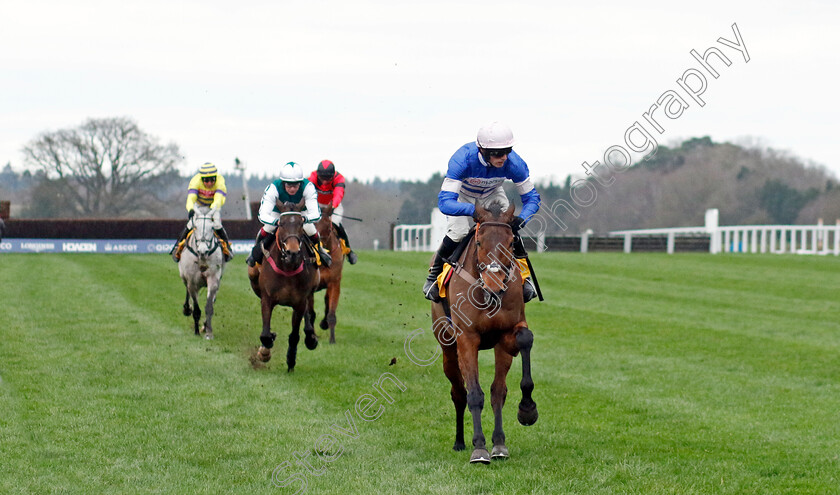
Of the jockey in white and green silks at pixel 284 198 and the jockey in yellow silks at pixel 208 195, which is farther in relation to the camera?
the jockey in yellow silks at pixel 208 195

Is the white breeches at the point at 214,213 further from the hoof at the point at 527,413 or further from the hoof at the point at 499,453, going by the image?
the hoof at the point at 527,413

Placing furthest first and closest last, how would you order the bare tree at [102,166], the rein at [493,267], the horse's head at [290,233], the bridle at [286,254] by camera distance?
the bare tree at [102,166] < the bridle at [286,254] < the horse's head at [290,233] < the rein at [493,267]

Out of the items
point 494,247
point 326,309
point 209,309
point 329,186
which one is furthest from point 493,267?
point 209,309

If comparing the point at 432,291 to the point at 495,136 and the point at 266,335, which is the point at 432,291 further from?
the point at 266,335

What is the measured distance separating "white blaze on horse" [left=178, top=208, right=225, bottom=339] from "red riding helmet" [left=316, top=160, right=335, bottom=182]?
1.92m

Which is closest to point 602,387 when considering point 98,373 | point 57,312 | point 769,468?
point 769,468

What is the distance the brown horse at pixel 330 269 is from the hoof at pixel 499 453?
24.2 ft

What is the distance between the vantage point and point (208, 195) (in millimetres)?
16016

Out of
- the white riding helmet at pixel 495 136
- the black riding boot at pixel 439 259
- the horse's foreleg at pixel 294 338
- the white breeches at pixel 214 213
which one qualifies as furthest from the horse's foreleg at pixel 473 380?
the white breeches at pixel 214 213

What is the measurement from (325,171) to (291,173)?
3123 mm

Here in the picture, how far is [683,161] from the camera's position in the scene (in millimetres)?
89938

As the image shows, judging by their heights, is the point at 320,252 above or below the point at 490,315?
above

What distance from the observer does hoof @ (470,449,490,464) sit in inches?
291

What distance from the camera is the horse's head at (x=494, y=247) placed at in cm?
713
